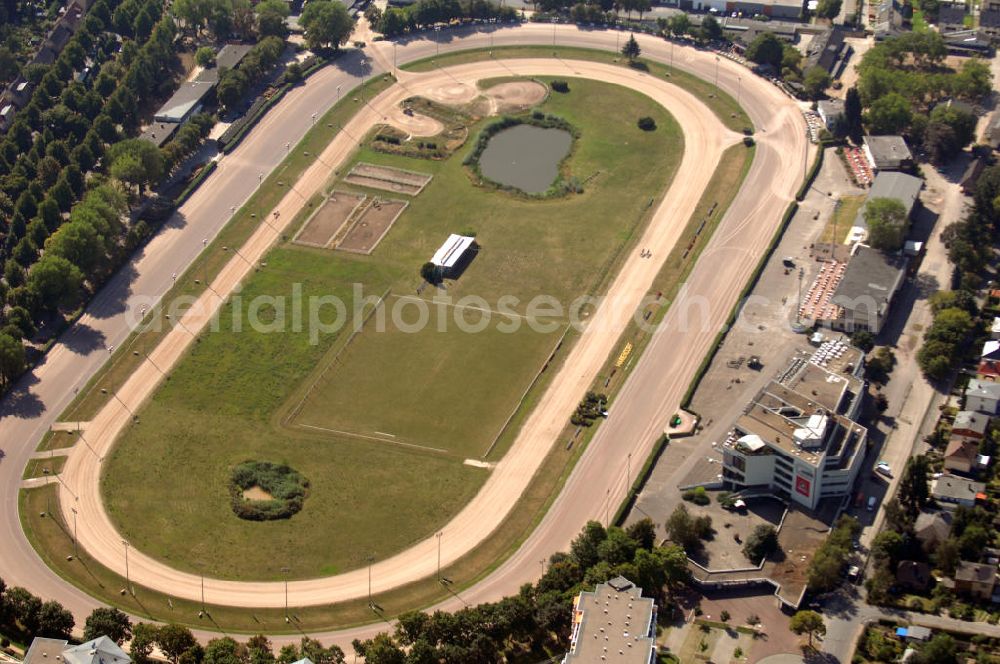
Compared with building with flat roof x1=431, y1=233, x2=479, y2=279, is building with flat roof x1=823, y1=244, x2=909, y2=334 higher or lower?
higher

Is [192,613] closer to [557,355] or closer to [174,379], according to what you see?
[174,379]

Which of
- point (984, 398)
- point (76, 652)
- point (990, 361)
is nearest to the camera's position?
point (76, 652)

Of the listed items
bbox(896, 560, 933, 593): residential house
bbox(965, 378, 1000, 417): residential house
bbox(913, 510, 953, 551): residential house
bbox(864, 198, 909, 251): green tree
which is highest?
bbox(864, 198, 909, 251): green tree

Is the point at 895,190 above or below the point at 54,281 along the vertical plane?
above

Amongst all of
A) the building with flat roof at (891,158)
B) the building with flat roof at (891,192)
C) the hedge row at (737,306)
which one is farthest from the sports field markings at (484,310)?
the building with flat roof at (891,158)

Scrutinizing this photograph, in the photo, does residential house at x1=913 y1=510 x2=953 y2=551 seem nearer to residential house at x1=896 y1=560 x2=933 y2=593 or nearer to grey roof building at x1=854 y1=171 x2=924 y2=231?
residential house at x1=896 y1=560 x2=933 y2=593

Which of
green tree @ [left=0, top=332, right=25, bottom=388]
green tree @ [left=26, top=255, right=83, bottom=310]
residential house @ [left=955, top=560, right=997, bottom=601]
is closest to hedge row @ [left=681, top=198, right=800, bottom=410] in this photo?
residential house @ [left=955, top=560, right=997, bottom=601]

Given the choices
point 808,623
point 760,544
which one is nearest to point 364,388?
point 760,544

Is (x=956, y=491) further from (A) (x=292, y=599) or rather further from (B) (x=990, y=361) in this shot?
(A) (x=292, y=599)
